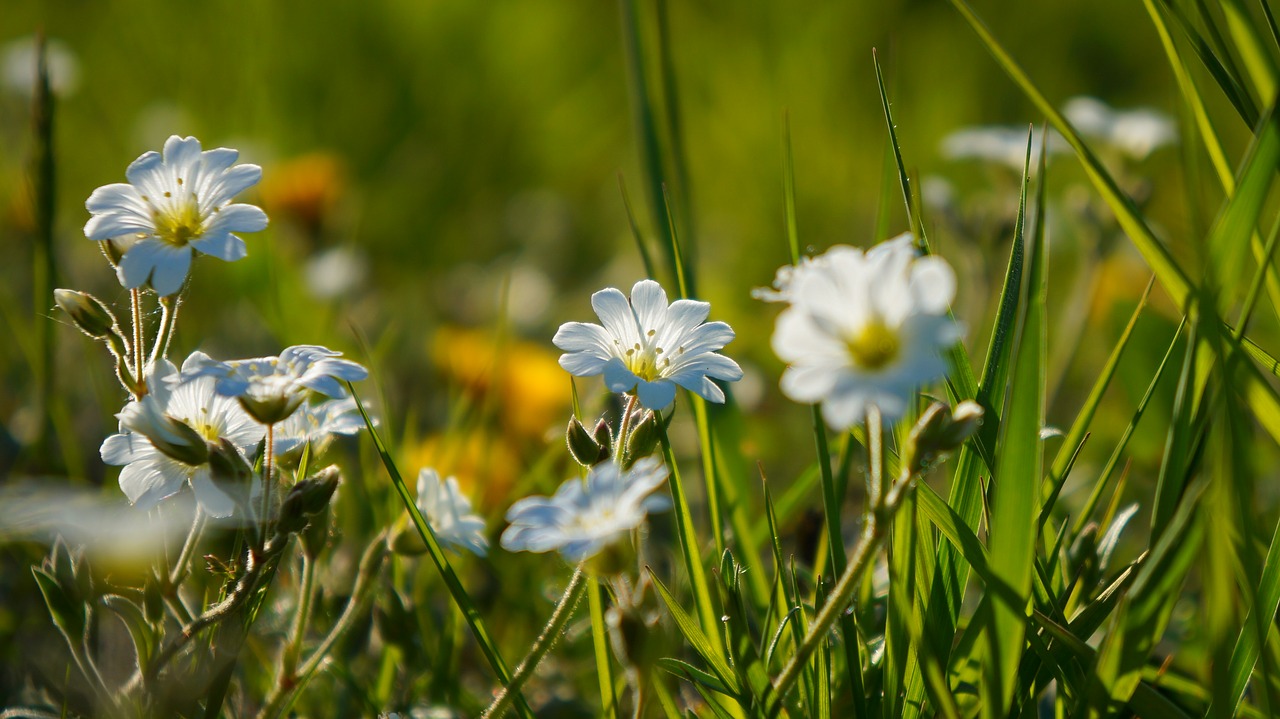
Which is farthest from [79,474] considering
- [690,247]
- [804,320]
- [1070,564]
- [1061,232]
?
[1061,232]

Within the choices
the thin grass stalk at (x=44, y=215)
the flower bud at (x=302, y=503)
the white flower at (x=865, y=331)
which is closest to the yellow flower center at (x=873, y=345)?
the white flower at (x=865, y=331)

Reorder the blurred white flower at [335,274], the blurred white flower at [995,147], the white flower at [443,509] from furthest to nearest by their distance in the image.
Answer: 1. the blurred white flower at [335,274]
2. the blurred white flower at [995,147]
3. the white flower at [443,509]

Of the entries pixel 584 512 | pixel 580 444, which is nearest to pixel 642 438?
pixel 580 444

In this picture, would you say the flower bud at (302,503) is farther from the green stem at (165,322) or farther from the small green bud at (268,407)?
the green stem at (165,322)

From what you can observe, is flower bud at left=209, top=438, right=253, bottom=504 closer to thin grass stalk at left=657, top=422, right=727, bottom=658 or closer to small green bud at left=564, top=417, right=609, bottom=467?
small green bud at left=564, top=417, right=609, bottom=467

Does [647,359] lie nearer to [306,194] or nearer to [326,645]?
[326,645]

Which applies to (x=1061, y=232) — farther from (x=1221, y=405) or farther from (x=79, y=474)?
(x=79, y=474)
